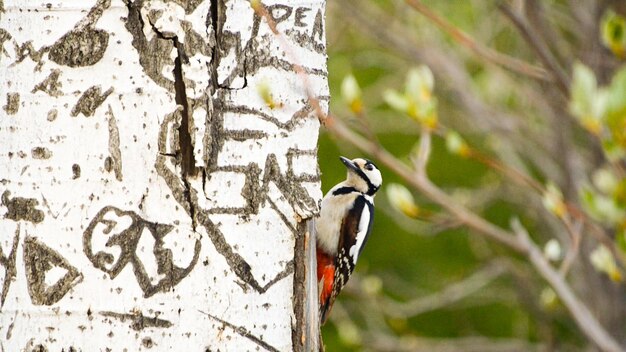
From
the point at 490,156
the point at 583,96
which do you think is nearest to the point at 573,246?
the point at 583,96

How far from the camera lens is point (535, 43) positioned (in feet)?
9.53

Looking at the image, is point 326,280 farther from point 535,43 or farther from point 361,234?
point 535,43

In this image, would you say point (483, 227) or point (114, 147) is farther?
point (483, 227)

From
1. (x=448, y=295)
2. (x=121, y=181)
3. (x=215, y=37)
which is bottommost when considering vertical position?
(x=448, y=295)

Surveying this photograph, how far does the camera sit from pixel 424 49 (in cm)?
419

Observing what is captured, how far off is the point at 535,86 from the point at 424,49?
86cm

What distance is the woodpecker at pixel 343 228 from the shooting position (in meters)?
3.23

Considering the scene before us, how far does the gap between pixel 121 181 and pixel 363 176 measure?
84.7 inches

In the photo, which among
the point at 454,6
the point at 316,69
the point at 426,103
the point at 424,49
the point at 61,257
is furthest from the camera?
the point at 454,6

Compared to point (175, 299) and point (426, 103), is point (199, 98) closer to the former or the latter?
point (175, 299)

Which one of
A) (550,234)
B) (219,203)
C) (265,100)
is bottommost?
(550,234)

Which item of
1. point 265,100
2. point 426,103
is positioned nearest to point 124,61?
point 265,100

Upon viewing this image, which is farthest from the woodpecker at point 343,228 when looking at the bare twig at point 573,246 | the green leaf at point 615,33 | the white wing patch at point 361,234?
the green leaf at point 615,33

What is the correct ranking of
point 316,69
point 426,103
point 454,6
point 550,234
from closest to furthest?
point 316,69 < point 426,103 < point 454,6 < point 550,234
